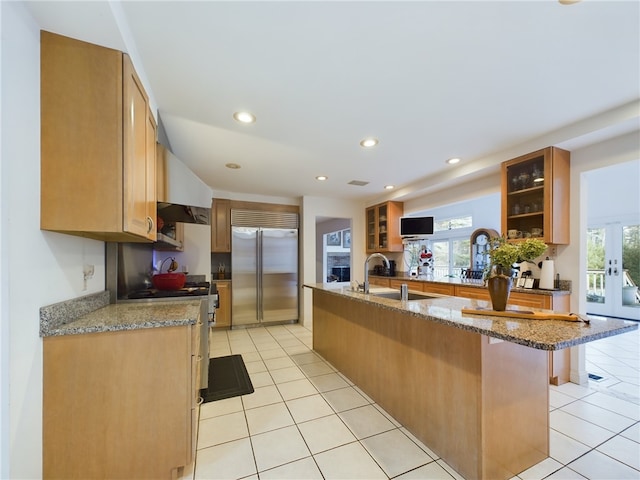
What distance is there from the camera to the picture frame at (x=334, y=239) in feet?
25.7

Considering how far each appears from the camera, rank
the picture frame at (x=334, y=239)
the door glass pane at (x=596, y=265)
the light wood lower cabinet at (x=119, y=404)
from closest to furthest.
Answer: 1. the light wood lower cabinet at (x=119, y=404)
2. the door glass pane at (x=596, y=265)
3. the picture frame at (x=334, y=239)

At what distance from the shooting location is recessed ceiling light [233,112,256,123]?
2.26 m

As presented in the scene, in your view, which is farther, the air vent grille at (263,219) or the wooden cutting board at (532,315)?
the air vent grille at (263,219)

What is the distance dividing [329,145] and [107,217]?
6.98 feet

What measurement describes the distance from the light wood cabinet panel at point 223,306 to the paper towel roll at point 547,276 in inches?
169

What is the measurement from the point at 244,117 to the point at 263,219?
9.20ft

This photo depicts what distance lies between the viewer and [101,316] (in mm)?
1565

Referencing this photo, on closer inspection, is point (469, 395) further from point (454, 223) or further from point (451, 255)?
point (454, 223)

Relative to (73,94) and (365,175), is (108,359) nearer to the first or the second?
(73,94)

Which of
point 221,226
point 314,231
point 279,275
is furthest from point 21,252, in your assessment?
point 314,231

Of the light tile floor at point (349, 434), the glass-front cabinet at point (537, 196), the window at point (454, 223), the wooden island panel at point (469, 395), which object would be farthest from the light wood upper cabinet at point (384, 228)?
the window at point (454, 223)

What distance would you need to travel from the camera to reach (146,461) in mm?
1416

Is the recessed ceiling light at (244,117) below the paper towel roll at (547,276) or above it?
above

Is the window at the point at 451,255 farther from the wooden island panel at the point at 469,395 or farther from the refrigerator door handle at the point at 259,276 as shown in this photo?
the wooden island panel at the point at 469,395
